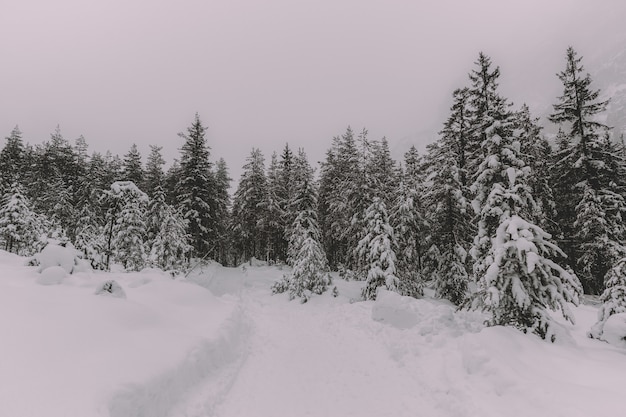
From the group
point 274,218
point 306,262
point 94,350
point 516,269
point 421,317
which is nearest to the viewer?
point 94,350

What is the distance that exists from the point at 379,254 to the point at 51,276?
16462 millimetres

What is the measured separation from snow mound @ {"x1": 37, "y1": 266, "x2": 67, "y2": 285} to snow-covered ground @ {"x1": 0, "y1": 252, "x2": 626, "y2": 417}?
0.27 m

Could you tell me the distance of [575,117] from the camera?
79.1 ft

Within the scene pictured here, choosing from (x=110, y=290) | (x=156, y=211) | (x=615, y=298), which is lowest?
(x=615, y=298)

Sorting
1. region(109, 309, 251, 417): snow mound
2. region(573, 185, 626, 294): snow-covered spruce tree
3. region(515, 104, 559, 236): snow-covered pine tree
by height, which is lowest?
region(109, 309, 251, 417): snow mound

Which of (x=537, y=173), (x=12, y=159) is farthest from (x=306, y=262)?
(x=12, y=159)

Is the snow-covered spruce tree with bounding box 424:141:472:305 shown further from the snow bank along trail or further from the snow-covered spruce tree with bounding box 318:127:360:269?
the snow bank along trail

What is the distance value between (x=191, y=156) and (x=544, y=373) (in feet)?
110

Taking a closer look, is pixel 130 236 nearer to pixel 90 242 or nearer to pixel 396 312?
pixel 90 242

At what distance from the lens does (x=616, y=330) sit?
1037cm

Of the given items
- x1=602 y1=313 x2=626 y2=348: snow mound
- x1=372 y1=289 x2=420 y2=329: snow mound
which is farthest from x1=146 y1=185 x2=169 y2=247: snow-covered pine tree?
x1=602 y1=313 x2=626 y2=348: snow mound

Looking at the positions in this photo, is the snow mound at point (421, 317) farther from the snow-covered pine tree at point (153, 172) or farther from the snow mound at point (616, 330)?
the snow-covered pine tree at point (153, 172)

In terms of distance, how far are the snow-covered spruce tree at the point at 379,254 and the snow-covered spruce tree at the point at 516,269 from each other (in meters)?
8.14

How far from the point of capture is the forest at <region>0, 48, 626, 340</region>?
11.7 metres
